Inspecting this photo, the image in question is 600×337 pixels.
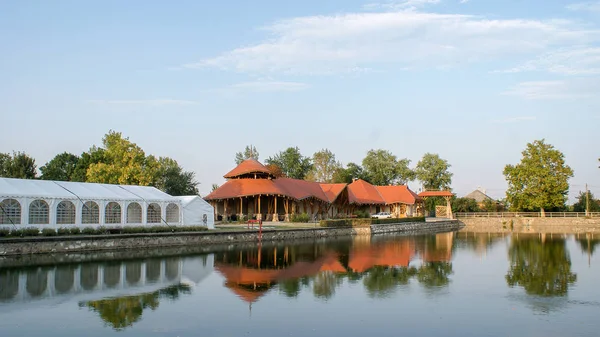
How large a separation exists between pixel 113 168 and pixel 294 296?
1523 inches

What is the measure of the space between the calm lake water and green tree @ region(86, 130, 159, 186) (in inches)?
1005

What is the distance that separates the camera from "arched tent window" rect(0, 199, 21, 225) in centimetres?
2650

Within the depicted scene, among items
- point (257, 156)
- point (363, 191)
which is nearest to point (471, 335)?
point (363, 191)

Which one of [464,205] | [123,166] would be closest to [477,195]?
[464,205]

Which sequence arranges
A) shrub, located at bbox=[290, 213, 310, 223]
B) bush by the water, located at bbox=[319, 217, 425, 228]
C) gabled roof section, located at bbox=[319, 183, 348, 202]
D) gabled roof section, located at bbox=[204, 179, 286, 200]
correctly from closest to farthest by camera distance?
bush by the water, located at bbox=[319, 217, 425, 228] < shrub, located at bbox=[290, 213, 310, 223] < gabled roof section, located at bbox=[204, 179, 286, 200] < gabled roof section, located at bbox=[319, 183, 348, 202]

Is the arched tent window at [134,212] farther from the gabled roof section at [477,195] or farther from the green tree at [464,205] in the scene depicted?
the gabled roof section at [477,195]

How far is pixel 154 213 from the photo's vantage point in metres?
34.1

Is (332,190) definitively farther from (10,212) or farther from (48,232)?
(10,212)

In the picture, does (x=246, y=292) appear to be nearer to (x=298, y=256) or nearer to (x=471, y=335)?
(x=471, y=335)

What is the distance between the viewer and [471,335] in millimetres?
11227

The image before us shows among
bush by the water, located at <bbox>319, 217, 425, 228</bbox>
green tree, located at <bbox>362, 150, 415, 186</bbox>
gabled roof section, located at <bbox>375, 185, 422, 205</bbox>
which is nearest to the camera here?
bush by the water, located at <bbox>319, 217, 425, 228</bbox>

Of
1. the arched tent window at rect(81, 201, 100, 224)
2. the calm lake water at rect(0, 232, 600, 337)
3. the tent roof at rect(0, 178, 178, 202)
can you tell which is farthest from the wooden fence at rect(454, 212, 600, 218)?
the arched tent window at rect(81, 201, 100, 224)

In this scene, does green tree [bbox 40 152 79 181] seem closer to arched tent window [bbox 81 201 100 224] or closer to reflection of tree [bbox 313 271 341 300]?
arched tent window [bbox 81 201 100 224]

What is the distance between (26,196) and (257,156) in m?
63.4
